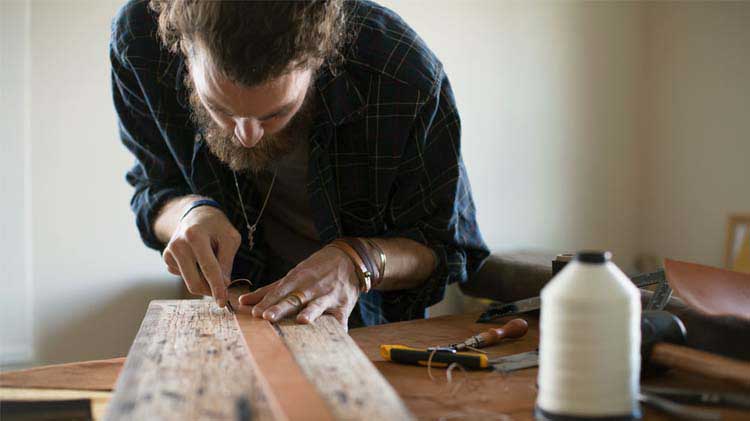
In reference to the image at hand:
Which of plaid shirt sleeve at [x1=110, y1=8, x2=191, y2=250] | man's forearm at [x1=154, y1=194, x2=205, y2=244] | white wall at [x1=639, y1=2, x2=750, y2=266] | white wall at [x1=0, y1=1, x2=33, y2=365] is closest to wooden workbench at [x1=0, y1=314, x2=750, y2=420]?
man's forearm at [x1=154, y1=194, x2=205, y2=244]

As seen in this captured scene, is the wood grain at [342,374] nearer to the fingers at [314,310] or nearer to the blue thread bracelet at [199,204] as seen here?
the fingers at [314,310]

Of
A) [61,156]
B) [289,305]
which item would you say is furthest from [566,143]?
[289,305]

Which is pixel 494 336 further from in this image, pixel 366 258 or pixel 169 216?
pixel 169 216

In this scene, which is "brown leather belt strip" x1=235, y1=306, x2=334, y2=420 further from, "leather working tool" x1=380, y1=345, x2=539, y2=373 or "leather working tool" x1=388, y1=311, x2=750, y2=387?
"leather working tool" x1=388, y1=311, x2=750, y2=387

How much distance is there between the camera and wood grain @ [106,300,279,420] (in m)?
0.76

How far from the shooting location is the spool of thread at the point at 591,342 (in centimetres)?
77

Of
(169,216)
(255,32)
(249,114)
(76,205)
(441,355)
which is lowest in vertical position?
(76,205)

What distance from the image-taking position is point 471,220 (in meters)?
1.70

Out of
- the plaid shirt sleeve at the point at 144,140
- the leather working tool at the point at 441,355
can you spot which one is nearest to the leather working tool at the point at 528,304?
the leather working tool at the point at 441,355

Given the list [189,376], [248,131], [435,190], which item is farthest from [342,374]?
[435,190]

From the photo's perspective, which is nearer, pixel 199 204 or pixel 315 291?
pixel 315 291

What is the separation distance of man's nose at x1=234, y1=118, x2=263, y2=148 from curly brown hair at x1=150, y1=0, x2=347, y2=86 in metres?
0.12

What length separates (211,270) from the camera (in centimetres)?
135

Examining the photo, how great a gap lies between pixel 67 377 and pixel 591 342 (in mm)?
752
